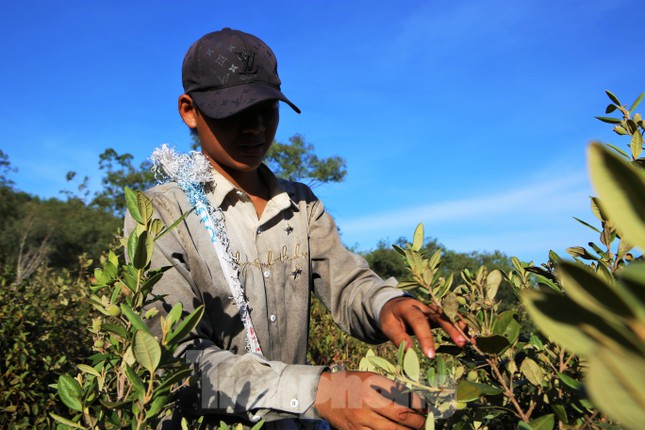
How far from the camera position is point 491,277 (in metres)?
1.12

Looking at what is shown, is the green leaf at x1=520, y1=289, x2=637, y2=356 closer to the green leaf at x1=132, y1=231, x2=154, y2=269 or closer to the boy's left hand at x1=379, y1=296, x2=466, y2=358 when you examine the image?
the boy's left hand at x1=379, y1=296, x2=466, y2=358

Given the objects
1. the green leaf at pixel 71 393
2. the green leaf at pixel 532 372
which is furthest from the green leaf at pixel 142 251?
the green leaf at pixel 532 372

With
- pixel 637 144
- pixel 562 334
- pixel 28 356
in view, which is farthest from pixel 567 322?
pixel 28 356

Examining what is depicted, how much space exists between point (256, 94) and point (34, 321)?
2.32 metres

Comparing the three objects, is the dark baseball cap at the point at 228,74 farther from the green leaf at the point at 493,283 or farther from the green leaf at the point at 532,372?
the green leaf at the point at 532,372

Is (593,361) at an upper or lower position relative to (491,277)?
lower

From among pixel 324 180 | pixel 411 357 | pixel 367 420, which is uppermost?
pixel 324 180

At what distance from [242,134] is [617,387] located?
169 centimetres

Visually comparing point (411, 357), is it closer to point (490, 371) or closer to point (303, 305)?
point (490, 371)

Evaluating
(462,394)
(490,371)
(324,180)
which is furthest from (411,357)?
(324,180)

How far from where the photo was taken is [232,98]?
1835 millimetres

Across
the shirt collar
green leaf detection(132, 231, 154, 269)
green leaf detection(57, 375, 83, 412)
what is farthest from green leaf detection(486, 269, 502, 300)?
the shirt collar

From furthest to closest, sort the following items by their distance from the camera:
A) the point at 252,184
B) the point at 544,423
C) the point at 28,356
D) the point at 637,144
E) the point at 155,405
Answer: the point at 28,356 < the point at 252,184 < the point at 637,144 < the point at 155,405 < the point at 544,423

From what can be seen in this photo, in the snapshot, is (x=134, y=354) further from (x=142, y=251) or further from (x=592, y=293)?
(x=592, y=293)
